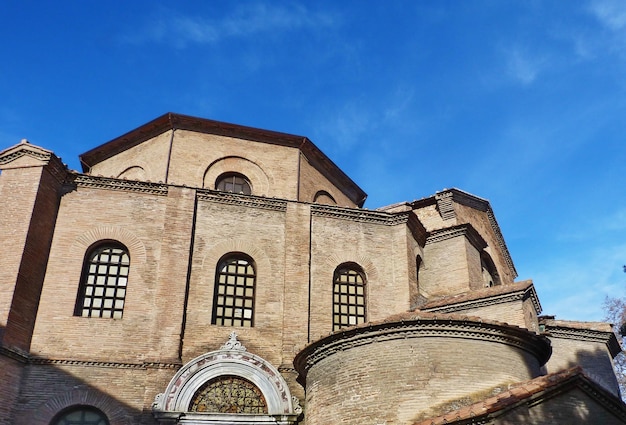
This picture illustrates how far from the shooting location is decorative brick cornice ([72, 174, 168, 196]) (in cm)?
1355

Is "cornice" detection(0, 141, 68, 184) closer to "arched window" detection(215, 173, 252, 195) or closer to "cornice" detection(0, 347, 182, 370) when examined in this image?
"cornice" detection(0, 347, 182, 370)

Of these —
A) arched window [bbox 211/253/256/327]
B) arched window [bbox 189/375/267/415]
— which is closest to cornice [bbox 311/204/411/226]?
arched window [bbox 211/253/256/327]

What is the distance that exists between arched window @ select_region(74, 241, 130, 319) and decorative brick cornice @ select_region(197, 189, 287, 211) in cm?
221

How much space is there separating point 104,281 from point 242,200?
3589mm

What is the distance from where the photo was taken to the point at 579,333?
50.0ft

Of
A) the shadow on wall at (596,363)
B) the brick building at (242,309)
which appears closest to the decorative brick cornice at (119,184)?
the brick building at (242,309)

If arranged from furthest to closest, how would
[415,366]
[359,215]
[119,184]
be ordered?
[359,215]
[119,184]
[415,366]

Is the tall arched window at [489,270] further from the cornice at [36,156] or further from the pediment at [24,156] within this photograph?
the pediment at [24,156]

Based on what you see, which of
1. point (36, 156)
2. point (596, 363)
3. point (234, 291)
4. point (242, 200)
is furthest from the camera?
point (596, 363)

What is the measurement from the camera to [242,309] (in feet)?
43.9

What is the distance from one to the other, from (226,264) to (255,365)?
2496 millimetres

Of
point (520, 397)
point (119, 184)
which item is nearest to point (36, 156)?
point (119, 184)

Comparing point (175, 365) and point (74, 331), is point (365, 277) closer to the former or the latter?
point (175, 365)

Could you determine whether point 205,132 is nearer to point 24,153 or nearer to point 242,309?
point 24,153
